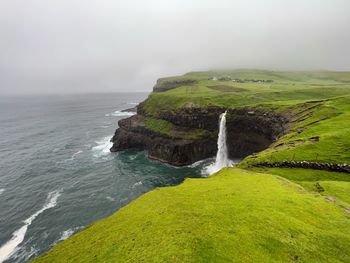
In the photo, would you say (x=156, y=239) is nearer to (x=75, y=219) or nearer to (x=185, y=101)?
(x=75, y=219)

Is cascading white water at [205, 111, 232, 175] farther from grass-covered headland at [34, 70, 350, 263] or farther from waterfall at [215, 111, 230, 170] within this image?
grass-covered headland at [34, 70, 350, 263]

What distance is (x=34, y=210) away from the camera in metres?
59.7

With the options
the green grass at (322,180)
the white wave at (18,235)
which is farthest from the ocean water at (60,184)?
the green grass at (322,180)

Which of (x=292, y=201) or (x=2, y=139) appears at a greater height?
(x=292, y=201)

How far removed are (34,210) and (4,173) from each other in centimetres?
3414

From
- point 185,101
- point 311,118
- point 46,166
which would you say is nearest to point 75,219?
point 46,166

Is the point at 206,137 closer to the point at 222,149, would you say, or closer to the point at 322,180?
the point at 222,149

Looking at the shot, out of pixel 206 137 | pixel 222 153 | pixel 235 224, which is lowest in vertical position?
pixel 222 153

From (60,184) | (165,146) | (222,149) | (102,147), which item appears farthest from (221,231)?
(102,147)

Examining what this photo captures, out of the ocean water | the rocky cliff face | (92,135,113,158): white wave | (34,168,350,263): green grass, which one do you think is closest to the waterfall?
the rocky cliff face

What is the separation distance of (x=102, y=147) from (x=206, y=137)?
1922 inches

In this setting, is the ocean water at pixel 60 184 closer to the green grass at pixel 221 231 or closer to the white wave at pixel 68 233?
the white wave at pixel 68 233

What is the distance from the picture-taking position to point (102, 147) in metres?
115

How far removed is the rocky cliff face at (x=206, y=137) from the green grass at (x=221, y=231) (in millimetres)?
53005
